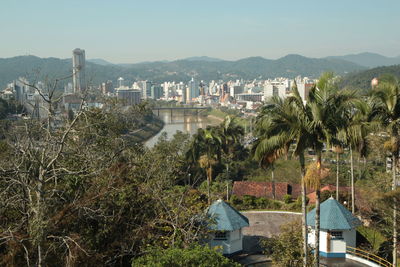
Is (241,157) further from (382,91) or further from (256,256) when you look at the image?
(382,91)

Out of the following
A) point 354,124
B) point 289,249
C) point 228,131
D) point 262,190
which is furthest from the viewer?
point 262,190

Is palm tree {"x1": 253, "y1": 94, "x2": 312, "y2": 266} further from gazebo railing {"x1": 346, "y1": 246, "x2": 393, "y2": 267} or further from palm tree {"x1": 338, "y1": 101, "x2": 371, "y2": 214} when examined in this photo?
gazebo railing {"x1": 346, "y1": 246, "x2": 393, "y2": 267}

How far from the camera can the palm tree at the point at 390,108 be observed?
644 cm

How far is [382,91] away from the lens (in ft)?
21.3

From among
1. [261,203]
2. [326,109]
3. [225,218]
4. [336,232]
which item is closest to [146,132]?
[261,203]

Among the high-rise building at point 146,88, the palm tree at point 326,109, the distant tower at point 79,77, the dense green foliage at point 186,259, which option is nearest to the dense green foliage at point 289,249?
the dense green foliage at point 186,259

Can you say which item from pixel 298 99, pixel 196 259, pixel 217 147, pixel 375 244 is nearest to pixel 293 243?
pixel 196 259

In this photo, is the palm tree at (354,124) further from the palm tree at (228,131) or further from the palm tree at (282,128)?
the palm tree at (228,131)

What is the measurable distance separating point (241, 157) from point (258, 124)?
23.5m

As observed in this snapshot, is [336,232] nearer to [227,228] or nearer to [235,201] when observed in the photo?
[227,228]

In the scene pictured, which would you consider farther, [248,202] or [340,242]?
[248,202]

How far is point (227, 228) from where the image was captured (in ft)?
33.2

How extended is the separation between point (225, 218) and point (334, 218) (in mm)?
2583

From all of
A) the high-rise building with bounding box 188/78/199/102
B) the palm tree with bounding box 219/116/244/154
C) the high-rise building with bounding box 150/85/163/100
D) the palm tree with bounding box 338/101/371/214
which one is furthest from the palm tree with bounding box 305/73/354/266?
the high-rise building with bounding box 150/85/163/100
